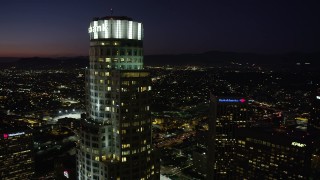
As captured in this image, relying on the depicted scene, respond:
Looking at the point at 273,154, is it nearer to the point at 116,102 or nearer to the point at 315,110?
the point at 116,102

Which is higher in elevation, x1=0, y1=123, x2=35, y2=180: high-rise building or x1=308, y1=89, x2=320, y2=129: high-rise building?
x1=308, y1=89, x2=320, y2=129: high-rise building

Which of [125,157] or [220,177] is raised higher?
[125,157]

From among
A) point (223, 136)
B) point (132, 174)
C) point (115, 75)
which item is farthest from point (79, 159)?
point (223, 136)

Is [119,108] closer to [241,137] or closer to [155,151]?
[155,151]

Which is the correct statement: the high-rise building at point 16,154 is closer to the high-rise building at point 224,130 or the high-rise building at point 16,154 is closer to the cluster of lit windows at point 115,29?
the high-rise building at point 224,130

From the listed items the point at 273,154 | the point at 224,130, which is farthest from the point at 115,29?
the point at 224,130

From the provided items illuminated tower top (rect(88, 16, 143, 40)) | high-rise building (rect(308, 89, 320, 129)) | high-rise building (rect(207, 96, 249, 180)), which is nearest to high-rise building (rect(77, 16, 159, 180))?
illuminated tower top (rect(88, 16, 143, 40))

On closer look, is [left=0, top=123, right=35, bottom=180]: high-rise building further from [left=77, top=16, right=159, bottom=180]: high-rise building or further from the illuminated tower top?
the illuminated tower top
